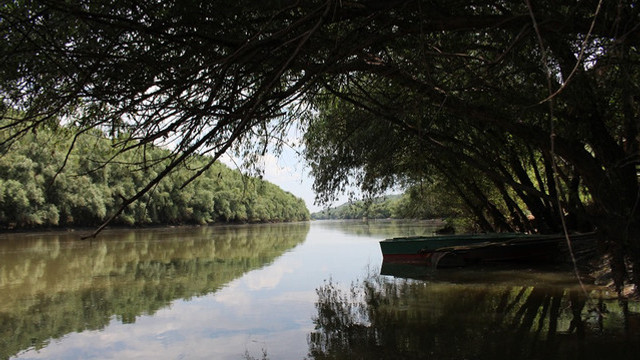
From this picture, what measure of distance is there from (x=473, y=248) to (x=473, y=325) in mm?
7554

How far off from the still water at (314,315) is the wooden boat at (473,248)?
770mm

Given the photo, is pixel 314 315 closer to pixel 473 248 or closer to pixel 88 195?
pixel 473 248

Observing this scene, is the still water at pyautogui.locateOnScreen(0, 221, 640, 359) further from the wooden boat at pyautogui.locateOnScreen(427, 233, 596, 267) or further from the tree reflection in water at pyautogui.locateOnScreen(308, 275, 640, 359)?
the wooden boat at pyautogui.locateOnScreen(427, 233, 596, 267)

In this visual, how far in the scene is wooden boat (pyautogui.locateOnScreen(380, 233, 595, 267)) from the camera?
44.9 ft

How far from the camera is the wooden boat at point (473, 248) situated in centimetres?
1370

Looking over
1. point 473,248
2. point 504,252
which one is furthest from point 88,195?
point 504,252

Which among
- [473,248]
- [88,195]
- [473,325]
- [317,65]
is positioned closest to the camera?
[317,65]

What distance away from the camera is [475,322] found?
7.24 m

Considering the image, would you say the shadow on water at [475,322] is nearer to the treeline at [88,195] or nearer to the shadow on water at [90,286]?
the shadow on water at [90,286]

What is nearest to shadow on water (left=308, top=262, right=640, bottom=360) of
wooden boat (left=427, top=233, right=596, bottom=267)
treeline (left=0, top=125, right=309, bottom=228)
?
wooden boat (left=427, top=233, right=596, bottom=267)

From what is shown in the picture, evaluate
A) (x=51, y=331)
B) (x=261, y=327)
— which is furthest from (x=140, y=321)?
(x=261, y=327)

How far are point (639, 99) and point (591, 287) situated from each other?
6.03 metres

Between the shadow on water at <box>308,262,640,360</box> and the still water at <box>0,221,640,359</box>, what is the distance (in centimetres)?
2

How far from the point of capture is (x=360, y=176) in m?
14.2
